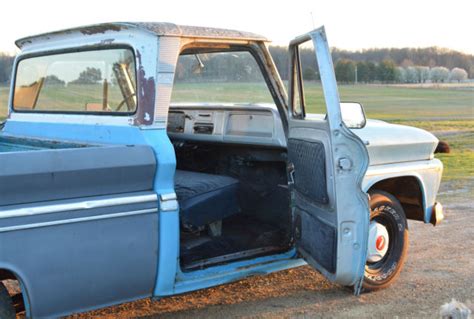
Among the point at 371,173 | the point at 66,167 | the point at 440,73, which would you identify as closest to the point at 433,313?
the point at 371,173

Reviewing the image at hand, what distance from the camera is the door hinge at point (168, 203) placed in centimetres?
359

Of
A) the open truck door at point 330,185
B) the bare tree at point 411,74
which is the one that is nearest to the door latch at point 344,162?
the open truck door at point 330,185

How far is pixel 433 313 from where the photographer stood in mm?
4430

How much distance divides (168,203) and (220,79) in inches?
70.1

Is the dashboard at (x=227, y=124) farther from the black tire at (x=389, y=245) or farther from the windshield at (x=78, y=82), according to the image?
the windshield at (x=78, y=82)

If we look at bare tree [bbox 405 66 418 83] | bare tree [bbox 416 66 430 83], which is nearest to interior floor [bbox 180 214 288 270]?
bare tree [bbox 405 66 418 83]

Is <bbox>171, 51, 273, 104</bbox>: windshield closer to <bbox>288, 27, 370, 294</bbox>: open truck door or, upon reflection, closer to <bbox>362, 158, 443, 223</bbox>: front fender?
<bbox>288, 27, 370, 294</bbox>: open truck door

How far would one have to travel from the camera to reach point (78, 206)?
325 centimetres

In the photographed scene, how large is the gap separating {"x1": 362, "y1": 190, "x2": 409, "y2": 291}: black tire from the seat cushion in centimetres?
111

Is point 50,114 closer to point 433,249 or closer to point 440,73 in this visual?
point 433,249

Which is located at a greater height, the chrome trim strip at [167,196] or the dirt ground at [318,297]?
the chrome trim strip at [167,196]

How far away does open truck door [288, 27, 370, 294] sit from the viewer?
392cm

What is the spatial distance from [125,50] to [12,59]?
6.36 ft

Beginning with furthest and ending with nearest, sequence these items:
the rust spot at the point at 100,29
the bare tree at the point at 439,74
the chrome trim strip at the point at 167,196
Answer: the bare tree at the point at 439,74, the rust spot at the point at 100,29, the chrome trim strip at the point at 167,196
